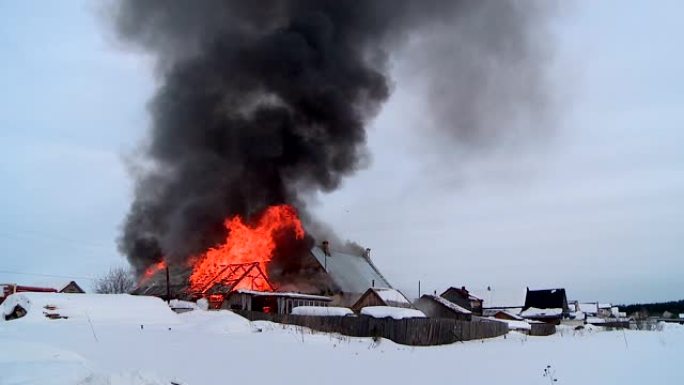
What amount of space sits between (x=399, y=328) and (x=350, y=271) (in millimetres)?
26115

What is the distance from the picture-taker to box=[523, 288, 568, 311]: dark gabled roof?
76875mm

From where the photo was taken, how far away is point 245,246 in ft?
142

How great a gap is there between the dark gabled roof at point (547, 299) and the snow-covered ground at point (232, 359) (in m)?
57.8

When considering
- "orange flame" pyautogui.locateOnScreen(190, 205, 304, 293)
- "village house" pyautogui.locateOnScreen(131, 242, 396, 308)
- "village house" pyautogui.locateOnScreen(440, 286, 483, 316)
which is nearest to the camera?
"village house" pyautogui.locateOnScreen(131, 242, 396, 308)

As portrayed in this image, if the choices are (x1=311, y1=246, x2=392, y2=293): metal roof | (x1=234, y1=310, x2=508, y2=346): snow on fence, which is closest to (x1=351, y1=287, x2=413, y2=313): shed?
(x1=311, y1=246, x2=392, y2=293): metal roof

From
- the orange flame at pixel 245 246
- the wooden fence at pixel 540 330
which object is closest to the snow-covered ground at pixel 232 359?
the wooden fence at pixel 540 330

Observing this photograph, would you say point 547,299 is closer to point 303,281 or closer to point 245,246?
point 303,281

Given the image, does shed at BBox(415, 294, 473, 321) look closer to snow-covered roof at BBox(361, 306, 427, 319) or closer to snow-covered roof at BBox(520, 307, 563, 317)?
snow-covered roof at BBox(361, 306, 427, 319)

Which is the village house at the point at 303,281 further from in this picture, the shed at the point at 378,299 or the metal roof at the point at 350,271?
the shed at the point at 378,299

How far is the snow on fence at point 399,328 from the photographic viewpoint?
2564 cm

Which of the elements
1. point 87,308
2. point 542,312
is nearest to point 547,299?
point 542,312

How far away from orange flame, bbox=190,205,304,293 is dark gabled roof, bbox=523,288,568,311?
48.1m

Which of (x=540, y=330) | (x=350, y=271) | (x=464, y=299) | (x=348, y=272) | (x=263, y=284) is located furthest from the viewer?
(x=464, y=299)

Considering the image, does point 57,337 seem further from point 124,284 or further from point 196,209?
point 124,284
